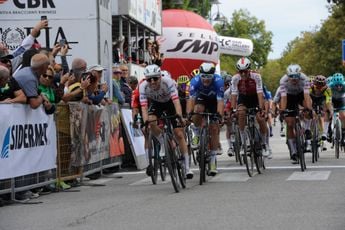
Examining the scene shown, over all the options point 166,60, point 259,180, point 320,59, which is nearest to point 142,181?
point 259,180

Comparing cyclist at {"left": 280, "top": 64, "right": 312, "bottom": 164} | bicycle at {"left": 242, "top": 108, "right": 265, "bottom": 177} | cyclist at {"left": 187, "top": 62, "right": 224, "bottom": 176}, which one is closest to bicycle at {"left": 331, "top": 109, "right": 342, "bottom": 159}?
cyclist at {"left": 280, "top": 64, "right": 312, "bottom": 164}

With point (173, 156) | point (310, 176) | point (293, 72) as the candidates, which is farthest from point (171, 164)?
point (293, 72)

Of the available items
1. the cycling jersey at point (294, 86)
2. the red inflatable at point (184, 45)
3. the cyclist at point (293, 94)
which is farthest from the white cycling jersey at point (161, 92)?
the red inflatable at point (184, 45)

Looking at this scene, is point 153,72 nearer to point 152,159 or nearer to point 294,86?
point 152,159

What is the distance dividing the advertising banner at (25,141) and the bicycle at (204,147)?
218cm

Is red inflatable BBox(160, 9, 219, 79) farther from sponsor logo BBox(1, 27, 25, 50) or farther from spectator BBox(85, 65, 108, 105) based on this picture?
spectator BBox(85, 65, 108, 105)

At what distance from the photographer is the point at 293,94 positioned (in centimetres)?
1650

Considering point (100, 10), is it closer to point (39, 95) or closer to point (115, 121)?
point (115, 121)

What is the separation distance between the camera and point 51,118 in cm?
1330

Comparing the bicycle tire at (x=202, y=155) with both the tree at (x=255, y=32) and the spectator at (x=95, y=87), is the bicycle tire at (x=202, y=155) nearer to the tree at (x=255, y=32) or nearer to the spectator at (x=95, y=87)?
the spectator at (x=95, y=87)

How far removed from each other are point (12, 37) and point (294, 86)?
245 inches

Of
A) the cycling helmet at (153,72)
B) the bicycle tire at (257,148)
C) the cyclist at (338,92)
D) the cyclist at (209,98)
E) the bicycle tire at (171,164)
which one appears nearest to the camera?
the bicycle tire at (171,164)

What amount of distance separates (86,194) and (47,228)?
370 centimetres

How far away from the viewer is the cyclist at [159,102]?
13.2 metres
